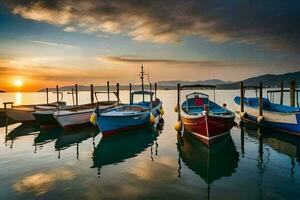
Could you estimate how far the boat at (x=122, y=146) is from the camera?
1440 centimetres

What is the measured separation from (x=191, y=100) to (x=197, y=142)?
841cm

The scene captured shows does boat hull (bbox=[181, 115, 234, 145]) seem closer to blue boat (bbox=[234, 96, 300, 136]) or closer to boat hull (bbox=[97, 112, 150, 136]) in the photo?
blue boat (bbox=[234, 96, 300, 136])

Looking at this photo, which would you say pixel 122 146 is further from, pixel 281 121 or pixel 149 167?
pixel 281 121

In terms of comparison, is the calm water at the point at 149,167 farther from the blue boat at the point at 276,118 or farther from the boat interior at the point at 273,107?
the boat interior at the point at 273,107

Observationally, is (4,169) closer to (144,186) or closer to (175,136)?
(144,186)

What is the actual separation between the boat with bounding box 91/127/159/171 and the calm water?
5 cm

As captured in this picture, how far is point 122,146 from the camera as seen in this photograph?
1734cm

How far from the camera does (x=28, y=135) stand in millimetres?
22438

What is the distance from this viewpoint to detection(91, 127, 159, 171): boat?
14.4 m

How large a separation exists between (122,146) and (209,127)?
6076mm

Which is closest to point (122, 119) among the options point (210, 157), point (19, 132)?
point (210, 157)

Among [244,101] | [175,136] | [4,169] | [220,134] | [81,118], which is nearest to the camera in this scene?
[4,169]

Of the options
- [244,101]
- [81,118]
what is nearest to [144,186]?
[81,118]

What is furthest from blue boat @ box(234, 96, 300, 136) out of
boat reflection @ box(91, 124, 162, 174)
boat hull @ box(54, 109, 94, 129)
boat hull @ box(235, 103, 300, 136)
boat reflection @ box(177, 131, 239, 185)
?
A: boat hull @ box(54, 109, 94, 129)
